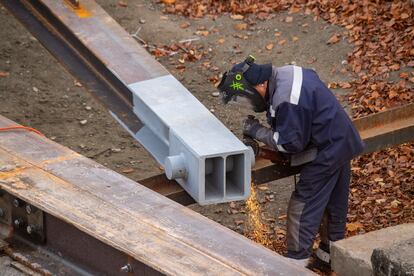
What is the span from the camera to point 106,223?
464 centimetres

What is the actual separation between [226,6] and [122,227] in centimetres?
875

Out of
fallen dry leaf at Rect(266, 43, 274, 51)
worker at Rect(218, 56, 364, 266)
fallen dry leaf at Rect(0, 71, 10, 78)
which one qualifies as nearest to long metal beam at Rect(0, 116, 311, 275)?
worker at Rect(218, 56, 364, 266)

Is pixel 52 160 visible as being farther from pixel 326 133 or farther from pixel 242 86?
pixel 326 133

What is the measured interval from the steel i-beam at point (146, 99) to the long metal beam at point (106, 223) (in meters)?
0.82

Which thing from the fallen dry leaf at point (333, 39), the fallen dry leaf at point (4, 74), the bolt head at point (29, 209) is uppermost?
the bolt head at point (29, 209)

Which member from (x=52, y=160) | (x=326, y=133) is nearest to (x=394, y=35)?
(x=326, y=133)

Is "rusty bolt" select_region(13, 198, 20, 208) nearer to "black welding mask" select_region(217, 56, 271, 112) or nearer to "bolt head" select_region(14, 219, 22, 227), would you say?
"bolt head" select_region(14, 219, 22, 227)

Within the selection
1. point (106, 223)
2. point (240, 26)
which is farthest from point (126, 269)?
point (240, 26)

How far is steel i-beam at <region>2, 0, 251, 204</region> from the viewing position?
5.94m

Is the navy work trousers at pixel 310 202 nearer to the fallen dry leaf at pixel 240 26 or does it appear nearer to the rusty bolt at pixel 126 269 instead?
the rusty bolt at pixel 126 269

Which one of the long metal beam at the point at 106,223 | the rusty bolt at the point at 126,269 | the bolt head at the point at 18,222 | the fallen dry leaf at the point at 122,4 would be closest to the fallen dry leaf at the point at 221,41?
the fallen dry leaf at the point at 122,4

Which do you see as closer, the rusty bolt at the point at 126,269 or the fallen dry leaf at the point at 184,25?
the rusty bolt at the point at 126,269

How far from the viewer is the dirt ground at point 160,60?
10.1 meters

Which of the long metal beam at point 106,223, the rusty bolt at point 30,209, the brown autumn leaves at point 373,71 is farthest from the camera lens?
the brown autumn leaves at point 373,71
